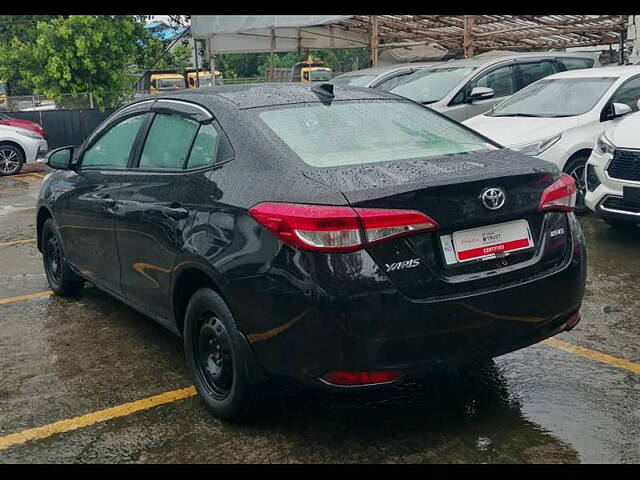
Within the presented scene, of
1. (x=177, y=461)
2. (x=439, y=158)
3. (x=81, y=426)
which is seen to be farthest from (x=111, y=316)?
(x=439, y=158)

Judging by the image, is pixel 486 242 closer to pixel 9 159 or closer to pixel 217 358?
pixel 217 358

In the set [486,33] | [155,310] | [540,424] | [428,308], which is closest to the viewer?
[428,308]

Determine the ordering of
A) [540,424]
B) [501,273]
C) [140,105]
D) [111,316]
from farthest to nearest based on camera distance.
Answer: [111,316], [140,105], [540,424], [501,273]

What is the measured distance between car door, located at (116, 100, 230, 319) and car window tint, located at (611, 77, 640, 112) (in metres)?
5.95

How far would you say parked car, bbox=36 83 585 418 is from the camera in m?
2.91

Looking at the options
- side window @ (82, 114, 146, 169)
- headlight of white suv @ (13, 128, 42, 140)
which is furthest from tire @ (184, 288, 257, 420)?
headlight of white suv @ (13, 128, 42, 140)

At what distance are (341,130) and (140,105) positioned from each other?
5.00 feet

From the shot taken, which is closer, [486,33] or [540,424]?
[540,424]

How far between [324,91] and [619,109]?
16.7 feet

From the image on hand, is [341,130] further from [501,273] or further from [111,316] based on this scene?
[111,316]

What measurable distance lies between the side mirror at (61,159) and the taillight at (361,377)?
3.05 meters

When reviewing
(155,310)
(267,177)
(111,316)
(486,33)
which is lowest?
(111,316)

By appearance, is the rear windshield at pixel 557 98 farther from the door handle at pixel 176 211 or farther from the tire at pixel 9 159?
the tire at pixel 9 159

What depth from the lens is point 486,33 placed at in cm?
1628
